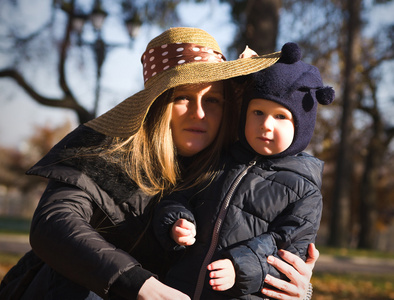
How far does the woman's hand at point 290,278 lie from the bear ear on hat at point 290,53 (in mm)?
942

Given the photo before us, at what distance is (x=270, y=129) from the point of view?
221cm

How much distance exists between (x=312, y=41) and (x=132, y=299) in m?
12.1

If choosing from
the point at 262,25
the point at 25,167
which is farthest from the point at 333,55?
the point at 25,167

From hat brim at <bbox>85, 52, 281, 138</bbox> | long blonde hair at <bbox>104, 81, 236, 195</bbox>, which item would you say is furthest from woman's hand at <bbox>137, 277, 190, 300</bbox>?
hat brim at <bbox>85, 52, 281, 138</bbox>

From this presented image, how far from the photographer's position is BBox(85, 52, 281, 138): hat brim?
2250 millimetres

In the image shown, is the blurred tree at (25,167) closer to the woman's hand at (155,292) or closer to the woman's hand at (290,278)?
the woman's hand at (290,278)

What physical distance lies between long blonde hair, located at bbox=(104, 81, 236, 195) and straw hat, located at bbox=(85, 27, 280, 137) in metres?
0.09

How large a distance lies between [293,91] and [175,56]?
0.65 metres

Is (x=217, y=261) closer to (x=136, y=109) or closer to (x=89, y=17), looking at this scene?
(x=136, y=109)

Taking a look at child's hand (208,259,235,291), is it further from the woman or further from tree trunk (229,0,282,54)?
tree trunk (229,0,282,54)

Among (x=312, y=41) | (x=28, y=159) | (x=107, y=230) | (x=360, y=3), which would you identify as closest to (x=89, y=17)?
(x=312, y=41)

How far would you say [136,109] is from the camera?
7.70 ft

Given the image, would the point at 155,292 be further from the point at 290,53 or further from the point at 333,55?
the point at 333,55

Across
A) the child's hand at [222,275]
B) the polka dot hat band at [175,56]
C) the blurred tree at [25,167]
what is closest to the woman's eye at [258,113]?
the polka dot hat band at [175,56]
